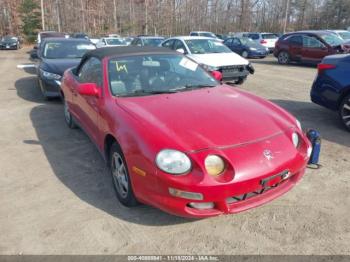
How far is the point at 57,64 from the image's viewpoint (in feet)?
25.4

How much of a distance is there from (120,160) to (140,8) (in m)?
50.9

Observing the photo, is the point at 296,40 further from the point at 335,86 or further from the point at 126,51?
the point at 126,51

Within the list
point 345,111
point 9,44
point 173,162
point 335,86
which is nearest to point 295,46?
point 335,86

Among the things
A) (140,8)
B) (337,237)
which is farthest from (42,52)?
(140,8)

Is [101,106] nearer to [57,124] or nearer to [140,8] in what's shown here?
[57,124]

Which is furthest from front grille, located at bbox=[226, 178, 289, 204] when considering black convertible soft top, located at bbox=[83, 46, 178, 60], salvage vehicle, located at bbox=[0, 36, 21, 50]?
salvage vehicle, located at bbox=[0, 36, 21, 50]

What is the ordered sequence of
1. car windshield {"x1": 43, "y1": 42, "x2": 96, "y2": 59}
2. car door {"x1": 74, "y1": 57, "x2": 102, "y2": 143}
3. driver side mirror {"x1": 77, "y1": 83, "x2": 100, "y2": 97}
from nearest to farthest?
1. driver side mirror {"x1": 77, "y1": 83, "x2": 100, "y2": 97}
2. car door {"x1": 74, "y1": 57, "x2": 102, "y2": 143}
3. car windshield {"x1": 43, "y1": 42, "x2": 96, "y2": 59}

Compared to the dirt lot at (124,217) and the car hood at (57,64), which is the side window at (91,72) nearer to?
the dirt lot at (124,217)

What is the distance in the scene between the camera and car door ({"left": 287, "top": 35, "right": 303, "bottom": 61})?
14680mm

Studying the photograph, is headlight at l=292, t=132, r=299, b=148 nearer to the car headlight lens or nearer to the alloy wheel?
the car headlight lens

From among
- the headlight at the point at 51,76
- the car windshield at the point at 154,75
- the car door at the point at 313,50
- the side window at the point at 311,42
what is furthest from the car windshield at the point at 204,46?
the car windshield at the point at 154,75

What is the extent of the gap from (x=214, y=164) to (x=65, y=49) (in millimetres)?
7503

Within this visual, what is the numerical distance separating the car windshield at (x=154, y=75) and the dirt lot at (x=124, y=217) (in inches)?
45.5

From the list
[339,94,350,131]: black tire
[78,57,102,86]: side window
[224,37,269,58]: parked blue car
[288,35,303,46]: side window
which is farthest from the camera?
[224,37,269,58]: parked blue car
